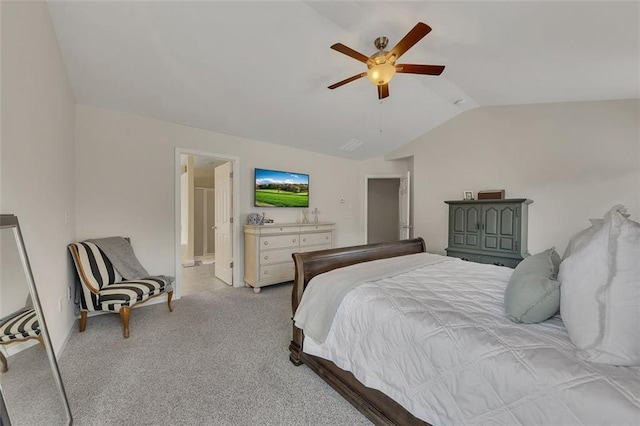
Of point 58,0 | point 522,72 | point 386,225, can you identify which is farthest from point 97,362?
point 386,225

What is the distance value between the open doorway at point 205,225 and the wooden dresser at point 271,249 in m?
0.32

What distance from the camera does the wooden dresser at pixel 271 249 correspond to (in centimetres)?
378

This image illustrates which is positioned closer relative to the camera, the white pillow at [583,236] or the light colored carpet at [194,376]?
the white pillow at [583,236]

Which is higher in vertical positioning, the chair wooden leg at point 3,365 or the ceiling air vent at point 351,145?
the ceiling air vent at point 351,145

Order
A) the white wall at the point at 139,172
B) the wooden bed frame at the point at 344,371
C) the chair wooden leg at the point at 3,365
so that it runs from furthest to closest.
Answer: the white wall at the point at 139,172, the wooden bed frame at the point at 344,371, the chair wooden leg at the point at 3,365

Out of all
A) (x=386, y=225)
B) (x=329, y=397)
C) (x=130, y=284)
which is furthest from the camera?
(x=386, y=225)

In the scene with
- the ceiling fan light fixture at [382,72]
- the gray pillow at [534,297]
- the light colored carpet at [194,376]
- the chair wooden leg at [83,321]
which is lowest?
the light colored carpet at [194,376]

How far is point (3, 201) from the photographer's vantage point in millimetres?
1334

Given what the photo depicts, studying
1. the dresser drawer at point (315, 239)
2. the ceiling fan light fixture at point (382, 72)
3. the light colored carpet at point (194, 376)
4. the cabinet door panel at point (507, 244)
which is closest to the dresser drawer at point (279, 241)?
the dresser drawer at point (315, 239)

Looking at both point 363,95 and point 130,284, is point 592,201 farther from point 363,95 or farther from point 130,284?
point 130,284

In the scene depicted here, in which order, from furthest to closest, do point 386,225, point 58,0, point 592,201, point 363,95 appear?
point 386,225 < point 363,95 < point 592,201 < point 58,0

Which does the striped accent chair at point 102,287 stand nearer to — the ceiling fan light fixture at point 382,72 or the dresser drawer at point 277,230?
the dresser drawer at point 277,230

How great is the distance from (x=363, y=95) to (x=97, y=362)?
3.96 metres

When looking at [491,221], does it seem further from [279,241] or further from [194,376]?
[194,376]
